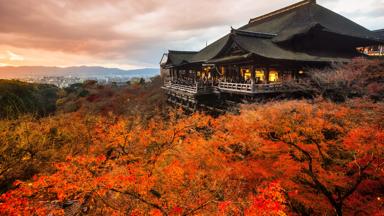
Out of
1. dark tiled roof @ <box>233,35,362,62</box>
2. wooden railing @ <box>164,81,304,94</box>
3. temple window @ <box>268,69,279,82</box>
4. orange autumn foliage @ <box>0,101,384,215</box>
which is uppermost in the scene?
dark tiled roof @ <box>233,35,362,62</box>

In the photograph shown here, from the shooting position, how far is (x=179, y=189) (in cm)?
1341

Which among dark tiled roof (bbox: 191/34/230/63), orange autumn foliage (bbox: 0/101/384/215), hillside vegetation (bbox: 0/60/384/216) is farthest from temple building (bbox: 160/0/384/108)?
orange autumn foliage (bbox: 0/101/384/215)

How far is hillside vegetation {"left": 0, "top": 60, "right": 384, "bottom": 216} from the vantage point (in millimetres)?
10820

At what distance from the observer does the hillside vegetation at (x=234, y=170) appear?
10.8 m

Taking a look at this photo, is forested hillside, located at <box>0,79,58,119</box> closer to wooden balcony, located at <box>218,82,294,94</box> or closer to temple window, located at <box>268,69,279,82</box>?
wooden balcony, located at <box>218,82,294,94</box>

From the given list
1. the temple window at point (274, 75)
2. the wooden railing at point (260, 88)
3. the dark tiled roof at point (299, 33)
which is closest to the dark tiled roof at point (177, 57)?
the dark tiled roof at point (299, 33)

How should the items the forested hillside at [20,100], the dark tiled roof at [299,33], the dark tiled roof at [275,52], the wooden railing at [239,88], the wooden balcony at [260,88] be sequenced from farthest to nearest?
the forested hillside at [20,100], the dark tiled roof at [299,33], the dark tiled roof at [275,52], the wooden railing at [239,88], the wooden balcony at [260,88]

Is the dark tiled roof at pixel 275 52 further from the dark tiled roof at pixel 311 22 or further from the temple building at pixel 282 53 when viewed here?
the dark tiled roof at pixel 311 22

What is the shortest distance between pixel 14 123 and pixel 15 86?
33046 millimetres

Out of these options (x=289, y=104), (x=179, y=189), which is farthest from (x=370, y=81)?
(x=179, y=189)

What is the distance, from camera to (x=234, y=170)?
14688 millimetres

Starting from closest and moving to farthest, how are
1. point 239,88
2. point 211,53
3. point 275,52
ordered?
point 239,88
point 275,52
point 211,53

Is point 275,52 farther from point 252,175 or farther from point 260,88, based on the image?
point 252,175

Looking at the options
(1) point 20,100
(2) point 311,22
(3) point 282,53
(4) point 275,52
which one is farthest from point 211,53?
(1) point 20,100
